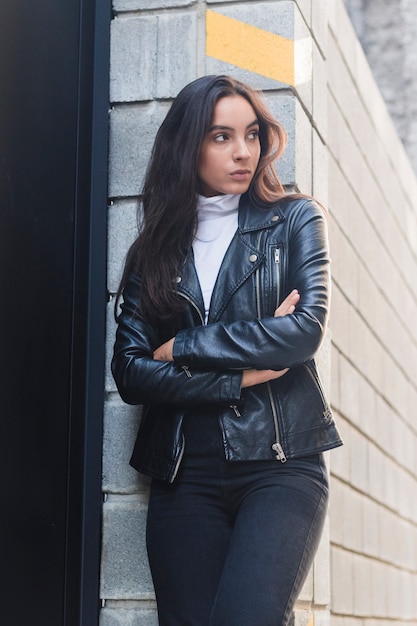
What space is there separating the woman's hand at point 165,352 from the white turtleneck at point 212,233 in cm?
20

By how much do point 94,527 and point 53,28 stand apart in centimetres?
167

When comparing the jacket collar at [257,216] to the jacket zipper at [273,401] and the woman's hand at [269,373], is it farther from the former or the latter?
→ the woman's hand at [269,373]

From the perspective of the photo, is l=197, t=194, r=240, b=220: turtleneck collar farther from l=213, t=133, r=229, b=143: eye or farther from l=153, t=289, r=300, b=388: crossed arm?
l=153, t=289, r=300, b=388: crossed arm

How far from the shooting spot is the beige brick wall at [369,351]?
15.7 ft

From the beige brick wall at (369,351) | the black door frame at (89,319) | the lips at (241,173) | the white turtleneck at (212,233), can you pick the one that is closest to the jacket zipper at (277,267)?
the white turtleneck at (212,233)

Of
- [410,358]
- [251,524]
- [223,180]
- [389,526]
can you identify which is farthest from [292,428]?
[410,358]

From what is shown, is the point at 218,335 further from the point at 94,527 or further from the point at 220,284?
the point at 94,527

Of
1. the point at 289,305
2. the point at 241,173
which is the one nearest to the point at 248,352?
the point at 289,305

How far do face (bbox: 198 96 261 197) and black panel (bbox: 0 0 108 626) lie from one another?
58 cm

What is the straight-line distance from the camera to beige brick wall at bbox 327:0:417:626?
4.78m

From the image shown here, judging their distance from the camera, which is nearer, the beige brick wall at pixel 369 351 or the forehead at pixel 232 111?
the forehead at pixel 232 111

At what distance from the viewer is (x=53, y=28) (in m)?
3.93

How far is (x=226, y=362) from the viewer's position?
3.25m

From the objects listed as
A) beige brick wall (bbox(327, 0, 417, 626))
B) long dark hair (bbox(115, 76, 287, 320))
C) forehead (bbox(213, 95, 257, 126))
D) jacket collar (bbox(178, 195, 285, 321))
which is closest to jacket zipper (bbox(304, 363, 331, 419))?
jacket collar (bbox(178, 195, 285, 321))
